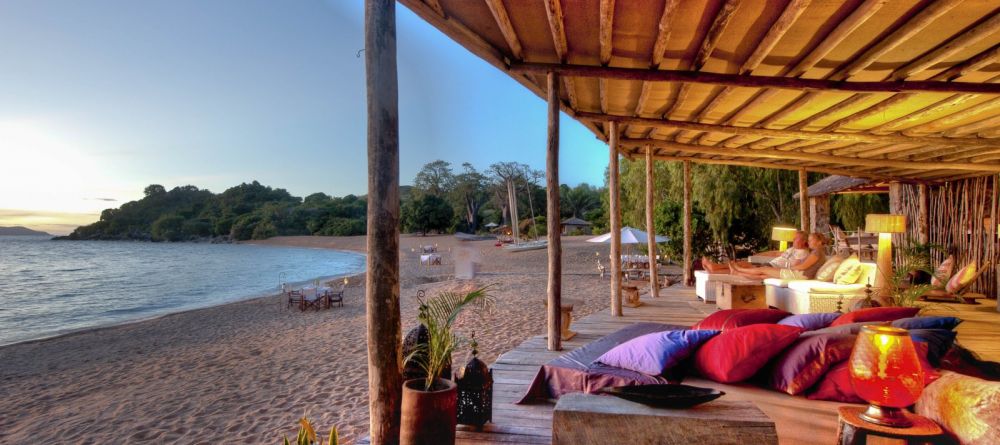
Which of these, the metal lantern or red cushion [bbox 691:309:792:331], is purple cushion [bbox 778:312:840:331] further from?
the metal lantern

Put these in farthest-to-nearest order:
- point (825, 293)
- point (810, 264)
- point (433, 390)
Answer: point (810, 264) < point (825, 293) < point (433, 390)

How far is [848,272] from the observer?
18.4 feet

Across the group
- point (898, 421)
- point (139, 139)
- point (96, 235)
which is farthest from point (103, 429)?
point (96, 235)

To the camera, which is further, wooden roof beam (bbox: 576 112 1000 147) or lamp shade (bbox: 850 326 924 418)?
wooden roof beam (bbox: 576 112 1000 147)

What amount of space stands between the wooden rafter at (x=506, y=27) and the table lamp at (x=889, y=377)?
8.36ft

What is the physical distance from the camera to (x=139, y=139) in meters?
31.4

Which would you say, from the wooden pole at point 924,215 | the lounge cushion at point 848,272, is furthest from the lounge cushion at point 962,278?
the wooden pole at point 924,215

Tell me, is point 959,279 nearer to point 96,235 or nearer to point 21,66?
point 21,66

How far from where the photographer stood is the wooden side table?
143 centimetres

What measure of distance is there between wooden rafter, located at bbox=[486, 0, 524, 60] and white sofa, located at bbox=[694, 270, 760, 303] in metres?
4.40

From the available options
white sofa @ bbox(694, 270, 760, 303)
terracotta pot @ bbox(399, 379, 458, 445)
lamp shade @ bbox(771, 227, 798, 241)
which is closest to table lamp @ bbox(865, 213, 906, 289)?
Answer: white sofa @ bbox(694, 270, 760, 303)

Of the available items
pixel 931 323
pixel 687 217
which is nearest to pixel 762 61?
pixel 931 323

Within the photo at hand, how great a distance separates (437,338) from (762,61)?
10.6 ft

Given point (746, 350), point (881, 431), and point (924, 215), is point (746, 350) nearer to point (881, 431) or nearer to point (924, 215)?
point (881, 431)
